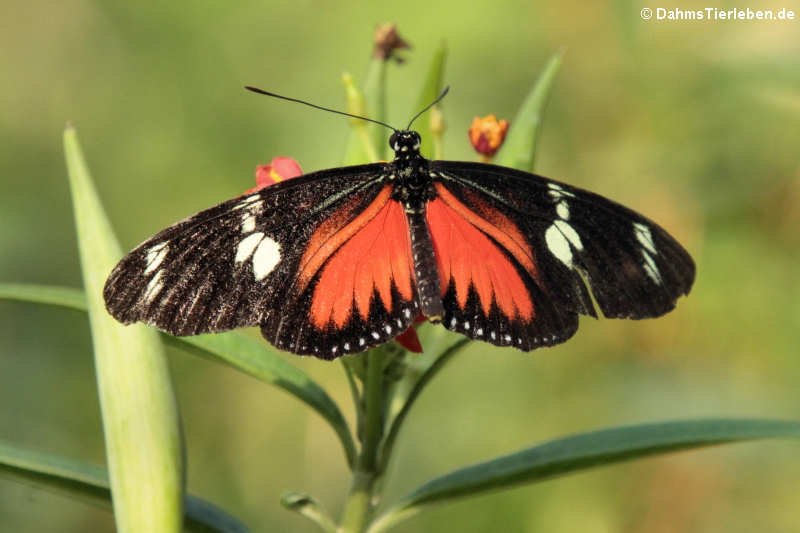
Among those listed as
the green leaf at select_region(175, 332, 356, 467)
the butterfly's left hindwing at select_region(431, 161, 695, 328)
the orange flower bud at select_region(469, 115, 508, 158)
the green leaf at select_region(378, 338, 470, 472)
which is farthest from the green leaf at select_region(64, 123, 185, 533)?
the orange flower bud at select_region(469, 115, 508, 158)

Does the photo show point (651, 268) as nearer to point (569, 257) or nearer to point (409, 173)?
point (569, 257)

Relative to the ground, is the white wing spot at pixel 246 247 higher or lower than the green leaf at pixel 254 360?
higher

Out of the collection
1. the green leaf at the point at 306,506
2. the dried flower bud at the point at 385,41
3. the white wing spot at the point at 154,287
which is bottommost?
the green leaf at the point at 306,506

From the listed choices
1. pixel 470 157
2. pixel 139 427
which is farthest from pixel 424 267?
pixel 470 157

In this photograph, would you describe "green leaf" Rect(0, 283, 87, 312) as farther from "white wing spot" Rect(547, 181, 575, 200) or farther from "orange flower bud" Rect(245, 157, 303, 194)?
"white wing spot" Rect(547, 181, 575, 200)

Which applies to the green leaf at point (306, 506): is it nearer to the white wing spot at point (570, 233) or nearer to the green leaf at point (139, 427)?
the green leaf at point (139, 427)

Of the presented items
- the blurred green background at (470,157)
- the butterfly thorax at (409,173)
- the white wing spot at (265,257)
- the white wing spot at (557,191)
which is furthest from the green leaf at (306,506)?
the blurred green background at (470,157)

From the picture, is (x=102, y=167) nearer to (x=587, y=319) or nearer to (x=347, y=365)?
(x=587, y=319)
